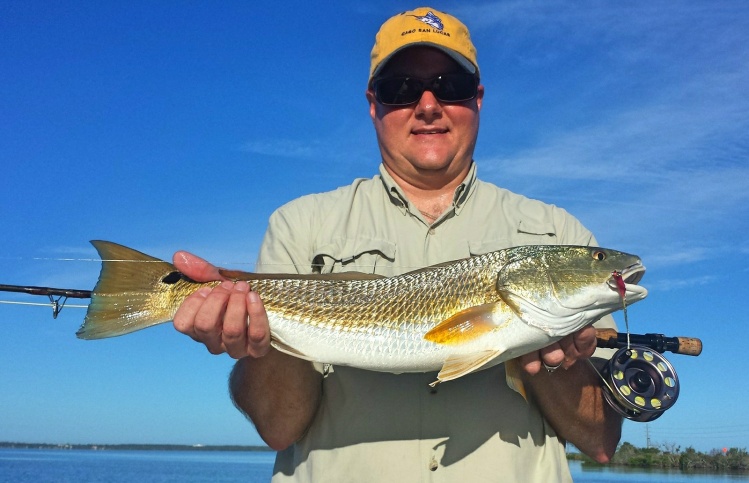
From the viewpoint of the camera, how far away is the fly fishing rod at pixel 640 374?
433 centimetres

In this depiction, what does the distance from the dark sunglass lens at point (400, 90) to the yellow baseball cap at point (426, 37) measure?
17cm

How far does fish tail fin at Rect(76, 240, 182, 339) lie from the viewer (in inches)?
167

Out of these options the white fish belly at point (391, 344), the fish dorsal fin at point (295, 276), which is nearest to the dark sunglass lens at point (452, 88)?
the fish dorsal fin at point (295, 276)

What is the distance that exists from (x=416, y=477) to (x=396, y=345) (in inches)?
30.3

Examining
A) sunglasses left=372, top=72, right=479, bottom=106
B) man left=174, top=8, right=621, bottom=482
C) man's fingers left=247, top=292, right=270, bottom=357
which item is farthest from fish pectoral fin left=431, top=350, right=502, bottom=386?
sunglasses left=372, top=72, right=479, bottom=106

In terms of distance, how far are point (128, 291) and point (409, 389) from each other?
1.87 m

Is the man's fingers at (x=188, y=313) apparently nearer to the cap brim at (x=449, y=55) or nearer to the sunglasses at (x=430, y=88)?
the sunglasses at (x=430, y=88)

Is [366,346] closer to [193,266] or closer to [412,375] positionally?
[412,375]

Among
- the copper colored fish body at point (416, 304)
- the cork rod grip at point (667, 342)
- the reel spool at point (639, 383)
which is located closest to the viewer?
the copper colored fish body at point (416, 304)

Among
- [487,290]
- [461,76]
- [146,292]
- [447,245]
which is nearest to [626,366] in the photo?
[487,290]

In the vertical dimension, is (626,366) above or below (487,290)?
below

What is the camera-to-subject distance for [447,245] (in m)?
4.70

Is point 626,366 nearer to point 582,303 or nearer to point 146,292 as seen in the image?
point 582,303

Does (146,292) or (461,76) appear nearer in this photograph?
(146,292)
